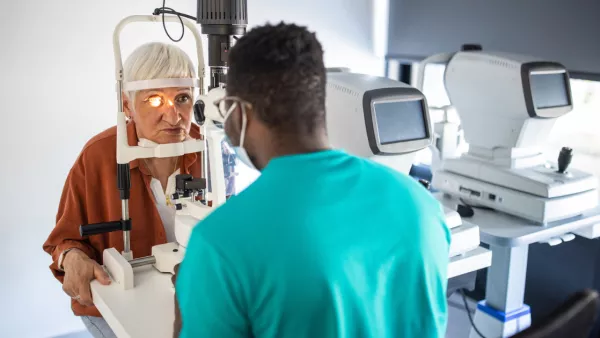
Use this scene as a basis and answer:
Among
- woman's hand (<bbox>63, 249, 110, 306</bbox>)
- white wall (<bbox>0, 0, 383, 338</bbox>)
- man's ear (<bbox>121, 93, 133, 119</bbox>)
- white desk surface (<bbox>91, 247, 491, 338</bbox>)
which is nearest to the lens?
white desk surface (<bbox>91, 247, 491, 338</bbox>)

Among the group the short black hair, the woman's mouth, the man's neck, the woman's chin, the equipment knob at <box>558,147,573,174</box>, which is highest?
the short black hair

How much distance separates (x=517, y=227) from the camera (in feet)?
6.88

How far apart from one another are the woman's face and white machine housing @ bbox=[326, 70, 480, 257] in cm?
45

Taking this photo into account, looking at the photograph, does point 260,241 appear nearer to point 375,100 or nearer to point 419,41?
point 375,100

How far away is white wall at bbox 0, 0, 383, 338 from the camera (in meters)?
2.46

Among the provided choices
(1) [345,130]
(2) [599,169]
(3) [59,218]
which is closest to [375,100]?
(1) [345,130]

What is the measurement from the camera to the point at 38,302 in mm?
2674

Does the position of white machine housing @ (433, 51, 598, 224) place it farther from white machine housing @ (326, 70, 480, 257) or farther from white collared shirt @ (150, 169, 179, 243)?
white collared shirt @ (150, 169, 179, 243)

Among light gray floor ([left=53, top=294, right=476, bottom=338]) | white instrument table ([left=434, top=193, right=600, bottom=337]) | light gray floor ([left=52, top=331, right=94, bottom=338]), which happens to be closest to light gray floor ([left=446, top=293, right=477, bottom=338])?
light gray floor ([left=53, top=294, right=476, bottom=338])

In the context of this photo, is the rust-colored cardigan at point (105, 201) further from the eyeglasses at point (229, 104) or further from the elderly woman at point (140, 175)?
the eyeglasses at point (229, 104)

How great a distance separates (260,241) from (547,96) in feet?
5.56

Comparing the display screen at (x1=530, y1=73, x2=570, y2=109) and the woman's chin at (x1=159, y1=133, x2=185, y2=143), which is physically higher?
the display screen at (x1=530, y1=73, x2=570, y2=109)

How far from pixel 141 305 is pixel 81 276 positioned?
9.6 inches

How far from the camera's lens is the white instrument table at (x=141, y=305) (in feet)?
4.12
